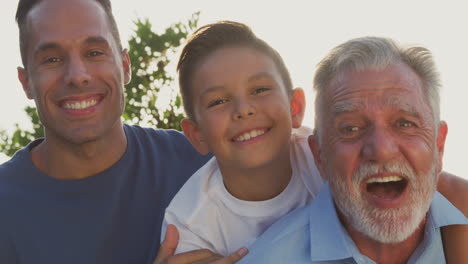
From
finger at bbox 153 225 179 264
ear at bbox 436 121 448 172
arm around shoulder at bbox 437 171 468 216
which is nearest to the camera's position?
ear at bbox 436 121 448 172

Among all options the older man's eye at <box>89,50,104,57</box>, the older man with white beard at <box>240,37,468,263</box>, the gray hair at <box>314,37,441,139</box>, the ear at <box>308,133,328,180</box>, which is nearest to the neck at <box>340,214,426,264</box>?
the older man with white beard at <box>240,37,468,263</box>

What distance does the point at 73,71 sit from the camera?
3512mm

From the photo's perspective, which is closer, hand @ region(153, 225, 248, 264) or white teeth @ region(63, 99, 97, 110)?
hand @ region(153, 225, 248, 264)

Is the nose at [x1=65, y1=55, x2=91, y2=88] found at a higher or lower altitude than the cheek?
higher

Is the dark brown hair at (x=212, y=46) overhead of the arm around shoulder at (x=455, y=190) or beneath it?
overhead

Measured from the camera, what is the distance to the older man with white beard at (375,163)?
234cm

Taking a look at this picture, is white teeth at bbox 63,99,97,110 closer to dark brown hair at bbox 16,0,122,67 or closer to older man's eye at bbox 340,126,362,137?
dark brown hair at bbox 16,0,122,67

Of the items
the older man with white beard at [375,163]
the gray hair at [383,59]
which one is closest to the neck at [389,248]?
the older man with white beard at [375,163]

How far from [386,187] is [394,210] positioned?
151 mm

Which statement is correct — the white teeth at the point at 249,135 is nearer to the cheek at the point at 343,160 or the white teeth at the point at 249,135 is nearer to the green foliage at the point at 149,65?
the cheek at the point at 343,160

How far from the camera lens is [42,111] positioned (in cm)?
371

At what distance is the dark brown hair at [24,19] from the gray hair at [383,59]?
1986 mm

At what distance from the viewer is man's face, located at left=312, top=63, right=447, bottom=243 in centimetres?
233

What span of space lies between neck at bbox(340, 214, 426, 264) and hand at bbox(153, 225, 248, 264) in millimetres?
570
